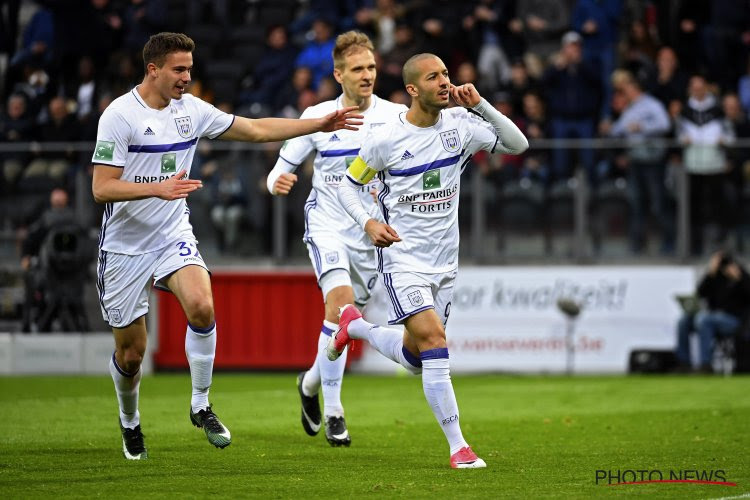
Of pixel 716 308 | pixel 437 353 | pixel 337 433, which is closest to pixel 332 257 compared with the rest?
pixel 337 433

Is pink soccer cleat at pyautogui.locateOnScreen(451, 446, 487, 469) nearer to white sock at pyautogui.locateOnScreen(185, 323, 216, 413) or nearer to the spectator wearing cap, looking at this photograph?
white sock at pyautogui.locateOnScreen(185, 323, 216, 413)

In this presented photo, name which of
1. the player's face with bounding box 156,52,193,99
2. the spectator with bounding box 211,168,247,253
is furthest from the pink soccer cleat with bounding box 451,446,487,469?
the spectator with bounding box 211,168,247,253

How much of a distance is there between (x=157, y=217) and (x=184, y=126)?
0.64m

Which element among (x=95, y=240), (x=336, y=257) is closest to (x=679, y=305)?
(x=95, y=240)

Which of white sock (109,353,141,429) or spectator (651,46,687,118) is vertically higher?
spectator (651,46,687,118)

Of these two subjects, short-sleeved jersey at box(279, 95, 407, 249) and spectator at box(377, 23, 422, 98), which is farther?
spectator at box(377, 23, 422, 98)

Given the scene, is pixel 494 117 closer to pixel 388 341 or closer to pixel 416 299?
pixel 416 299

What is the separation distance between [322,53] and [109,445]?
10440mm

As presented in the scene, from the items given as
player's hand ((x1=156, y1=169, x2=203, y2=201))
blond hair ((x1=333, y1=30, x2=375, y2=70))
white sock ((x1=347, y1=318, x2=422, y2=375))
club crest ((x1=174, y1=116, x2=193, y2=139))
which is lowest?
white sock ((x1=347, y1=318, x2=422, y2=375))

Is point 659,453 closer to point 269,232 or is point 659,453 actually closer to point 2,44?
point 269,232

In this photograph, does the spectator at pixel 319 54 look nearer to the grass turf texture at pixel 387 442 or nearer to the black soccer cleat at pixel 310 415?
the grass turf texture at pixel 387 442

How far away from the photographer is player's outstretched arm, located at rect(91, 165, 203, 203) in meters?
8.55

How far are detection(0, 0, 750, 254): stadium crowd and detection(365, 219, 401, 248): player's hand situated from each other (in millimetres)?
9465

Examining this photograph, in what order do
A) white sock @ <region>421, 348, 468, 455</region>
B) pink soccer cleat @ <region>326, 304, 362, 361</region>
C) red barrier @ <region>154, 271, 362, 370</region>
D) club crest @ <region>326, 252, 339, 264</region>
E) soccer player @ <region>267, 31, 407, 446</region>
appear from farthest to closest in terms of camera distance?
red barrier @ <region>154, 271, 362, 370</region>
club crest @ <region>326, 252, 339, 264</region>
soccer player @ <region>267, 31, 407, 446</region>
pink soccer cleat @ <region>326, 304, 362, 361</region>
white sock @ <region>421, 348, 468, 455</region>
